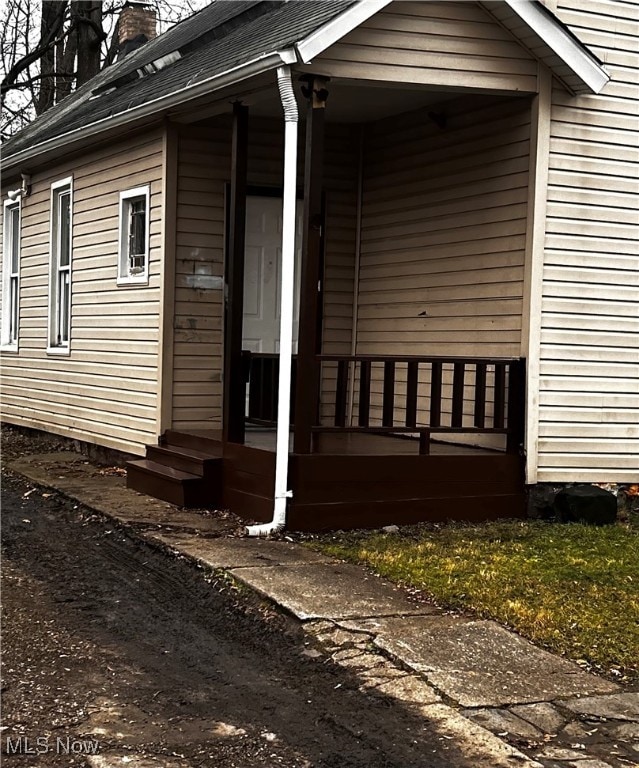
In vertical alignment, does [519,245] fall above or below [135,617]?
above

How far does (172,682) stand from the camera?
471 cm

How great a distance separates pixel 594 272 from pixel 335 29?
2.93 meters

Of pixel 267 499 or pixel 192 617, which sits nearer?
pixel 192 617

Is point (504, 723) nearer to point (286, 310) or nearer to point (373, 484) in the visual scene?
point (373, 484)

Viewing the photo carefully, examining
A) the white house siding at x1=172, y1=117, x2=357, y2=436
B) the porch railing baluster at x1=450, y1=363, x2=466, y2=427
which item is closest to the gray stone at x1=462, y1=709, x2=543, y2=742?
the porch railing baluster at x1=450, y1=363, x2=466, y2=427

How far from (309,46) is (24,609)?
4171mm

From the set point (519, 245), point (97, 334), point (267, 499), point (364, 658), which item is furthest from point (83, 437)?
point (364, 658)

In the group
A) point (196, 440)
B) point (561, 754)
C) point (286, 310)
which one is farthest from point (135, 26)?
point (561, 754)

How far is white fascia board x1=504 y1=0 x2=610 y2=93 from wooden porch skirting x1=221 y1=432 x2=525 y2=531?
3.02 m

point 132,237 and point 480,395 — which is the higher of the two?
point 132,237

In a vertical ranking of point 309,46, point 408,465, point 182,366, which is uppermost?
point 309,46

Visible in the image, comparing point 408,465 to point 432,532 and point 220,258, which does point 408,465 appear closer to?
point 432,532

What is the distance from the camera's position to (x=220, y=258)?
32.4 feet

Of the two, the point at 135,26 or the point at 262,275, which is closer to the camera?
the point at 262,275
